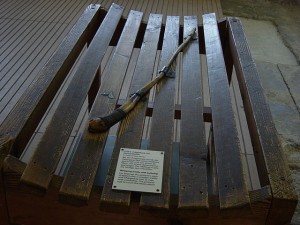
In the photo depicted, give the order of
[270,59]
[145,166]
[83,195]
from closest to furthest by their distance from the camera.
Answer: [83,195]
[145,166]
[270,59]

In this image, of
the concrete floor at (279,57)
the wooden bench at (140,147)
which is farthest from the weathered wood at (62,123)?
the concrete floor at (279,57)

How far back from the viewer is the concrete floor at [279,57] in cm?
246

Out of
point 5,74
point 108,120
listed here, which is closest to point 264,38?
point 5,74

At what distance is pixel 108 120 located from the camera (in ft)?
4.06

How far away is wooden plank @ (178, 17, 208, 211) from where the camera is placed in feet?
3.29

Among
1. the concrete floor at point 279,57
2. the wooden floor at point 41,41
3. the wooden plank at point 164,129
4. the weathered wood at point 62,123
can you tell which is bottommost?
the wooden floor at point 41,41

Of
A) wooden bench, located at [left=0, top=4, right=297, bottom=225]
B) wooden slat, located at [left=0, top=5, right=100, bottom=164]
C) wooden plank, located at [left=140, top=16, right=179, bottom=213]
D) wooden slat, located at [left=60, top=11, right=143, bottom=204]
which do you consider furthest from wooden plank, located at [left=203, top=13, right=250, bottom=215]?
wooden slat, located at [left=0, top=5, right=100, bottom=164]

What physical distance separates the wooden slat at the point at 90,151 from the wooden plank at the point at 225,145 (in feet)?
1.20

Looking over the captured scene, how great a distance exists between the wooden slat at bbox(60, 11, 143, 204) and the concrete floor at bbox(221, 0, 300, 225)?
1.11 meters

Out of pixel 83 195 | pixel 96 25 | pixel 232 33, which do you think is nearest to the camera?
pixel 83 195

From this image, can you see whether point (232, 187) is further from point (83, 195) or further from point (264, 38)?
point (264, 38)

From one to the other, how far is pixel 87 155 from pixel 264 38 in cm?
333

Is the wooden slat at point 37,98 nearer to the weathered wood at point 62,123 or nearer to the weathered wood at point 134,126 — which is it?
the weathered wood at point 62,123

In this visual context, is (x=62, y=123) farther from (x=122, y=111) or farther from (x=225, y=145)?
(x=225, y=145)
